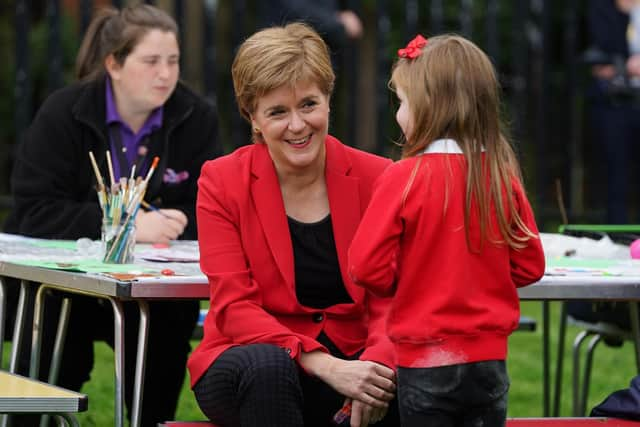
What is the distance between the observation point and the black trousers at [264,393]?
2.97 m

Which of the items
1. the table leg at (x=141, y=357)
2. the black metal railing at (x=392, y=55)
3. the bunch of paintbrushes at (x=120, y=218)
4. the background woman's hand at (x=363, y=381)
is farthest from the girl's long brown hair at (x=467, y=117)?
the black metal railing at (x=392, y=55)

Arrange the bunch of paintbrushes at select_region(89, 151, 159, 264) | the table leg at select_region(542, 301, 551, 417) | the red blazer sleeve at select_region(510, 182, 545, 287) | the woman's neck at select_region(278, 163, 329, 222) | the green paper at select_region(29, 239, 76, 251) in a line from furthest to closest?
the table leg at select_region(542, 301, 551, 417)
the green paper at select_region(29, 239, 76, 251)
the bunch of paintbrushes at select_region(89, 151, 159, 264)
the woman's neck at select_region(278, 163, 329, 222)
the red blazer sleeve at select_region(510, 182, 545, 287)

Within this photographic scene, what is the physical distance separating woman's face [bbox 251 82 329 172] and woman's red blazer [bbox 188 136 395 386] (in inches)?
3.0

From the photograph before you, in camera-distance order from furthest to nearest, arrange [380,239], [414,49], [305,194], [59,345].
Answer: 1. [59,345]
2. [305,194]
3. [414,49]
4. [380,239]

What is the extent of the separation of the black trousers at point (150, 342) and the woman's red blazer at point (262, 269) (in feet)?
3.30

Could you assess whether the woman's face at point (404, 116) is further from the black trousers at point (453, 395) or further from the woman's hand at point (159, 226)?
the woman's hand at point (159, 226)

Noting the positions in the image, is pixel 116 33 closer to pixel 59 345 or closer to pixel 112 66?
pixel 112 66

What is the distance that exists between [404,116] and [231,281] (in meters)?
0.58

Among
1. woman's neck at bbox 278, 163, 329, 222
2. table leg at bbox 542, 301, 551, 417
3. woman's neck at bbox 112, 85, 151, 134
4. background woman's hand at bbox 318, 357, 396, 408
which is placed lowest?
table leg at bbox 542, 301, 551, 417

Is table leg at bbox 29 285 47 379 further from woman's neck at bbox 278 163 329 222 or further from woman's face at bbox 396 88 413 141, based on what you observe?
woman's face at bbox 396 88 413 141

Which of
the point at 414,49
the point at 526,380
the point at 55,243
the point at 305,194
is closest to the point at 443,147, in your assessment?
the point at 414,49

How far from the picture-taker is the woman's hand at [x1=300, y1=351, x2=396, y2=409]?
3.02m

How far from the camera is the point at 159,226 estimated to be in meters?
4.07

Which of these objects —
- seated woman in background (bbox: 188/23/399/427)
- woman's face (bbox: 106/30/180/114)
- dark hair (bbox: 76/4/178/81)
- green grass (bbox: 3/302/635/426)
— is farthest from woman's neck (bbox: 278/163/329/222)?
green grass (bbox: 3/302/635/426)
